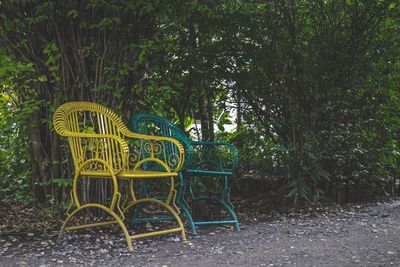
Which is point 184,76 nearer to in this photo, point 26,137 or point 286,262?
point 26,137

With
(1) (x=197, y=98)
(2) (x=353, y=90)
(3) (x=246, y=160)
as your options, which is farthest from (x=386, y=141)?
(1) (x=197, y=98)

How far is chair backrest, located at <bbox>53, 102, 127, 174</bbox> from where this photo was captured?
4297 millimetres

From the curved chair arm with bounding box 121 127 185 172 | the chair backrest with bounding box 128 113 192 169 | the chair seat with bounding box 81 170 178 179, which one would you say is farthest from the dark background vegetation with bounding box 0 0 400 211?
the chair seat with bounding box 81 170 178 179

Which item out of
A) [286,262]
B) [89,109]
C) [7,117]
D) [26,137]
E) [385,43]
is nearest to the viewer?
[286,262]

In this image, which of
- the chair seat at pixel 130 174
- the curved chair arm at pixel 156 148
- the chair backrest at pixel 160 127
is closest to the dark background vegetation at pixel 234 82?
the chair backrest at pixel 160 127

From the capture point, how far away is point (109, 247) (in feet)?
13.4

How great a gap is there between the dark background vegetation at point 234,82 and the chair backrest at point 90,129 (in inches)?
8.4

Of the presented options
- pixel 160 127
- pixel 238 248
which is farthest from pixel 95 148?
pixel 238 248

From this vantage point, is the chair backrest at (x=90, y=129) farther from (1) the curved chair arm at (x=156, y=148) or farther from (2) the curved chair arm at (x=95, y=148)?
(1) the curved chair arm at (x=156, y=148)

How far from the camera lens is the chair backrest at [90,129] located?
430 cm

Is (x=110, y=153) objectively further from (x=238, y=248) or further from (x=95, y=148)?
(x=238, y=248)

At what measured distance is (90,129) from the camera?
470 centimetres

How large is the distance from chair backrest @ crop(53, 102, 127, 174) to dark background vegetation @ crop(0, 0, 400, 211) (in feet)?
0.70

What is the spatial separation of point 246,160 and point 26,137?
256 cm
